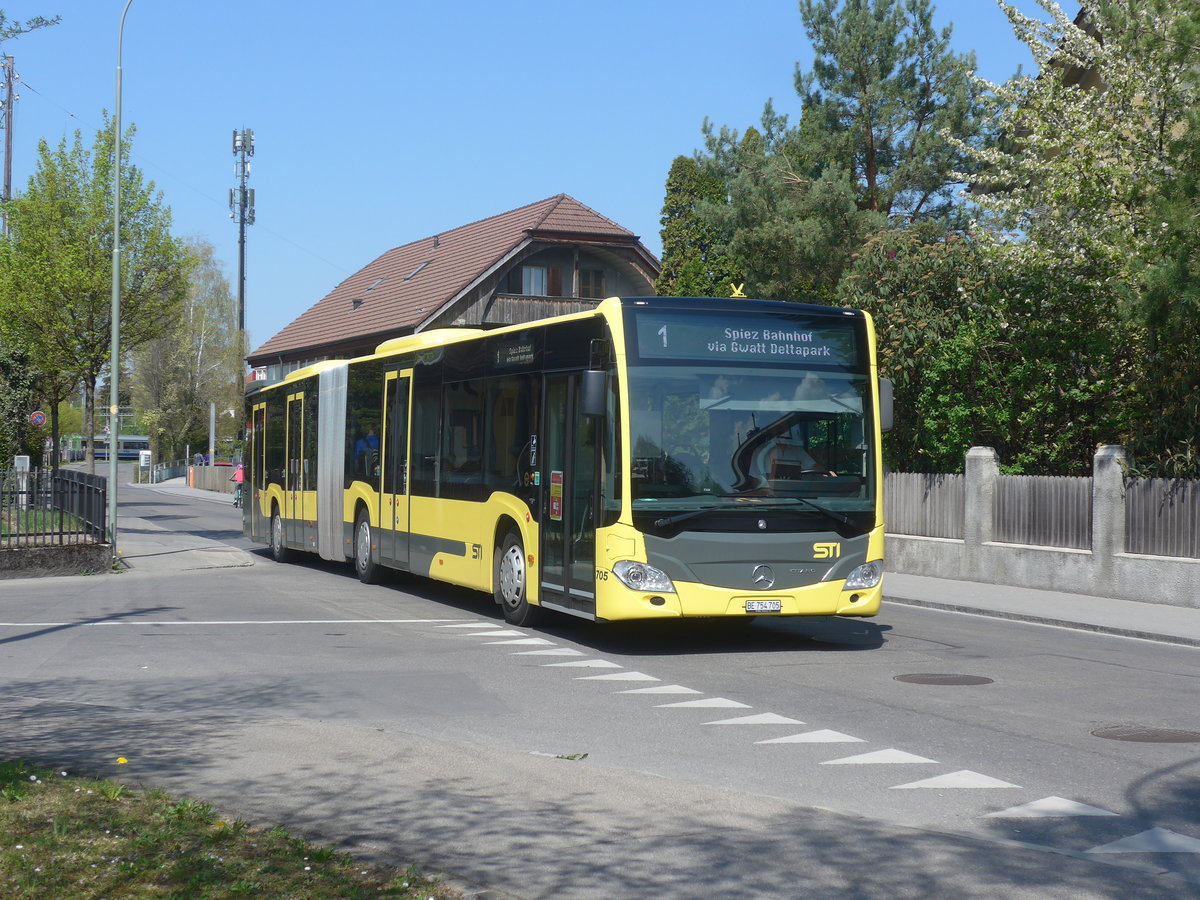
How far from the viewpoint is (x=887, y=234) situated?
24859 millimetres

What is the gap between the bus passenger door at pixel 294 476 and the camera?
2347cm

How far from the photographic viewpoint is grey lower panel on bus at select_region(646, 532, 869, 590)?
12477mm

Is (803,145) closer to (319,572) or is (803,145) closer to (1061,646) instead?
(319,572)

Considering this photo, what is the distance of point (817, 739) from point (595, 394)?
4.54 m

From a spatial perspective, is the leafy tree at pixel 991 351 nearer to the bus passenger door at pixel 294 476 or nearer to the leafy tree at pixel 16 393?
the bus passenger door at pixel 294 476

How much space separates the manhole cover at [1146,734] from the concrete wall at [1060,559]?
9000 mm

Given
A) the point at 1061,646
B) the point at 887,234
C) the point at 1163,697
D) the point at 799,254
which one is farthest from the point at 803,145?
the point at 1163,697

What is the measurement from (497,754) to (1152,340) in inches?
571

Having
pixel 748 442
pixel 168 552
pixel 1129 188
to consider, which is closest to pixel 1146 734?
pixel 748 442

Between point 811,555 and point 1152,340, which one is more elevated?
point 1152,340

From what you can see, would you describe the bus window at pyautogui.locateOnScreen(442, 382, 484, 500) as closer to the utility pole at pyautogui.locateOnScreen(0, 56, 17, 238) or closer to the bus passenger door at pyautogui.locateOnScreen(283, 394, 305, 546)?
the bus passenger door at pyautogui.locateOnScreen(283, 394, 305, 546)

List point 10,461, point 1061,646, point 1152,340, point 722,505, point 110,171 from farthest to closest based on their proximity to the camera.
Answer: point 10,461 → point 110,171 → point 1152,340 → point 1061,646 → point 722,505

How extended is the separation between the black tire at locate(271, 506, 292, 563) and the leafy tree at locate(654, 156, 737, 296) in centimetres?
2655

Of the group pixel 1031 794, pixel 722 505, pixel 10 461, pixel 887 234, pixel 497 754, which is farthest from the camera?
pixel 10 461
